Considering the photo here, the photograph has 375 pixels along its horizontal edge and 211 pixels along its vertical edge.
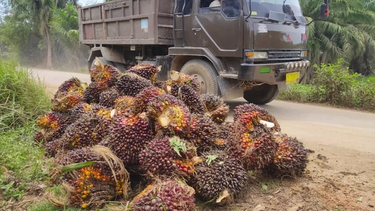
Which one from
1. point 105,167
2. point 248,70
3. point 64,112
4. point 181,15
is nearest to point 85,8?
point 181,15

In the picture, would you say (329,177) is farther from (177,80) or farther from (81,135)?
(81,135)

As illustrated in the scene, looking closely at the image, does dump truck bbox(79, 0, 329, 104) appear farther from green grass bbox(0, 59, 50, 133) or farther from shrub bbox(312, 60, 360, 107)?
green grass bbox(0, 59, 50, 133)

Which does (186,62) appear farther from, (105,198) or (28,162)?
(105,198)

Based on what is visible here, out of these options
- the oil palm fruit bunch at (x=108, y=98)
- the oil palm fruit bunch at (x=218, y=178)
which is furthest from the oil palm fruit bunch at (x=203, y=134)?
the oil palm fruit bunch at (x=108, y=98)

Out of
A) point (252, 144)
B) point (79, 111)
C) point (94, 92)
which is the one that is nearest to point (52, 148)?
point (79, 111)

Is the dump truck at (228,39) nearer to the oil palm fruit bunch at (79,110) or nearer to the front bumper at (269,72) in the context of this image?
the front bumper at (269,72)

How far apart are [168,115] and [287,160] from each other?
1078 millimetres

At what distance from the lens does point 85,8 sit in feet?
31.3

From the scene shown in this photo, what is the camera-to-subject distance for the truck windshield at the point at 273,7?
18.4 feet

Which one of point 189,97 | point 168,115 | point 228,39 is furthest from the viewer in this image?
point 228,39

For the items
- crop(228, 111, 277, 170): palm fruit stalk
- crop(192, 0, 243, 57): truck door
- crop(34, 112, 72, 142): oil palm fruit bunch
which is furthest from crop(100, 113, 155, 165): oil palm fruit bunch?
crop(192, 0, 243, 57): truck door

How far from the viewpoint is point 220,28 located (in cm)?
586

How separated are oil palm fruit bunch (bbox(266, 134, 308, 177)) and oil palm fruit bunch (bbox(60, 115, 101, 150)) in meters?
1.50

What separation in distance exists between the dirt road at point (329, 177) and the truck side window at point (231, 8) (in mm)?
2136
